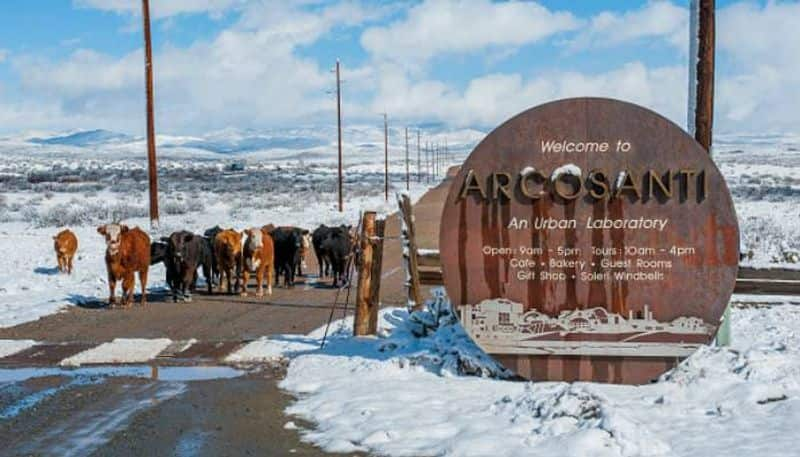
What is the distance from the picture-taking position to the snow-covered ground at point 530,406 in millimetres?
7273

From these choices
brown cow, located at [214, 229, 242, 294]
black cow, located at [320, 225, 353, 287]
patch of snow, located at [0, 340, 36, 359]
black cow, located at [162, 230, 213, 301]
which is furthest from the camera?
black cow, located at [320, 225, 353, 287]

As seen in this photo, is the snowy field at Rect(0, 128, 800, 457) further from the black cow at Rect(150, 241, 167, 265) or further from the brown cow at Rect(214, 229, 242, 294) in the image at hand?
the black cow at Rect(150, 241, 167, 265)

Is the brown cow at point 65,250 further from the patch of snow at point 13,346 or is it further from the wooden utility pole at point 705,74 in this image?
the wooden utility pole at point 705,74

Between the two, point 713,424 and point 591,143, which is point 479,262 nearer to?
point 591,143

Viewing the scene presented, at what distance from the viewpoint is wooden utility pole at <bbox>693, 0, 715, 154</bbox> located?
10555 millimetres

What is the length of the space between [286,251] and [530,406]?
13698 millimetres

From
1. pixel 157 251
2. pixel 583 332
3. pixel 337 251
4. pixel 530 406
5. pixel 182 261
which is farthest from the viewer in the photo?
pixel 337 251

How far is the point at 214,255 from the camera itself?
803 inches

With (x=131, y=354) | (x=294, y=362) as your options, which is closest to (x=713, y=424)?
(x=294, y=362)

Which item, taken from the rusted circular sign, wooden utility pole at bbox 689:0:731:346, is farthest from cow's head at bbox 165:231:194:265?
wooden utility pole at bbox 689:0:731:346

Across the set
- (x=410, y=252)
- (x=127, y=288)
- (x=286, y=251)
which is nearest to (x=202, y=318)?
(x=127, y=288)

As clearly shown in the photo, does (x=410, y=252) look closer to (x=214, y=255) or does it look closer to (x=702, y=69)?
(x=702, y=69)

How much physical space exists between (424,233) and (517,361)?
75.0 feet

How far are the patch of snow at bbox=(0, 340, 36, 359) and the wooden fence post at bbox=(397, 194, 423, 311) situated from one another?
4619 mm
